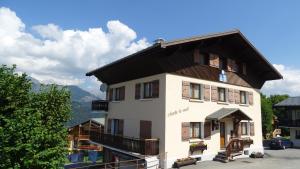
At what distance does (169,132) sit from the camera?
1934 cm

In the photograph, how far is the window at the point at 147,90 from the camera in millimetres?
20469

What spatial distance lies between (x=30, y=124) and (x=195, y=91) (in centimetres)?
1303

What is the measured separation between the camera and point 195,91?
71.3ft

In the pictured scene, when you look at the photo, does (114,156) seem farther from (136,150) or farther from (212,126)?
(212,126)

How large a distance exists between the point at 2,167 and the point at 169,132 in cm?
1085

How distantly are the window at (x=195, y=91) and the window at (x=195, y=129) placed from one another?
78.6 inches

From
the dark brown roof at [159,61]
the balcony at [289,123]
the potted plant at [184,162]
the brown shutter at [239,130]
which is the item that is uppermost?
the dark brown roof at [159,61]

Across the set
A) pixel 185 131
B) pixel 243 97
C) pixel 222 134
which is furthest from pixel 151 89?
pixel 243 97

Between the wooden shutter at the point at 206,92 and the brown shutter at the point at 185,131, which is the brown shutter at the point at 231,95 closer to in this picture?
the wooden shutter at the point at 206,92

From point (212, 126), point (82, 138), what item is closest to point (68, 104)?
point (212, 126)

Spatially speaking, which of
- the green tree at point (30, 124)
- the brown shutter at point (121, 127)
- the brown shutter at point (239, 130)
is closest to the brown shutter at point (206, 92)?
the brown shutter at point (239, 130)

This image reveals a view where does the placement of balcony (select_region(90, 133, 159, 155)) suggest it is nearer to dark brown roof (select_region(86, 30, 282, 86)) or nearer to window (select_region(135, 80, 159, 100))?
window (select_region(135, 80, 159, 100))

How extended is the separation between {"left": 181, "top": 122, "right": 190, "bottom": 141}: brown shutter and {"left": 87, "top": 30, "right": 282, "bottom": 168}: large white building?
0.07 metres

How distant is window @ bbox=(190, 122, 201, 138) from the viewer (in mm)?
21102
